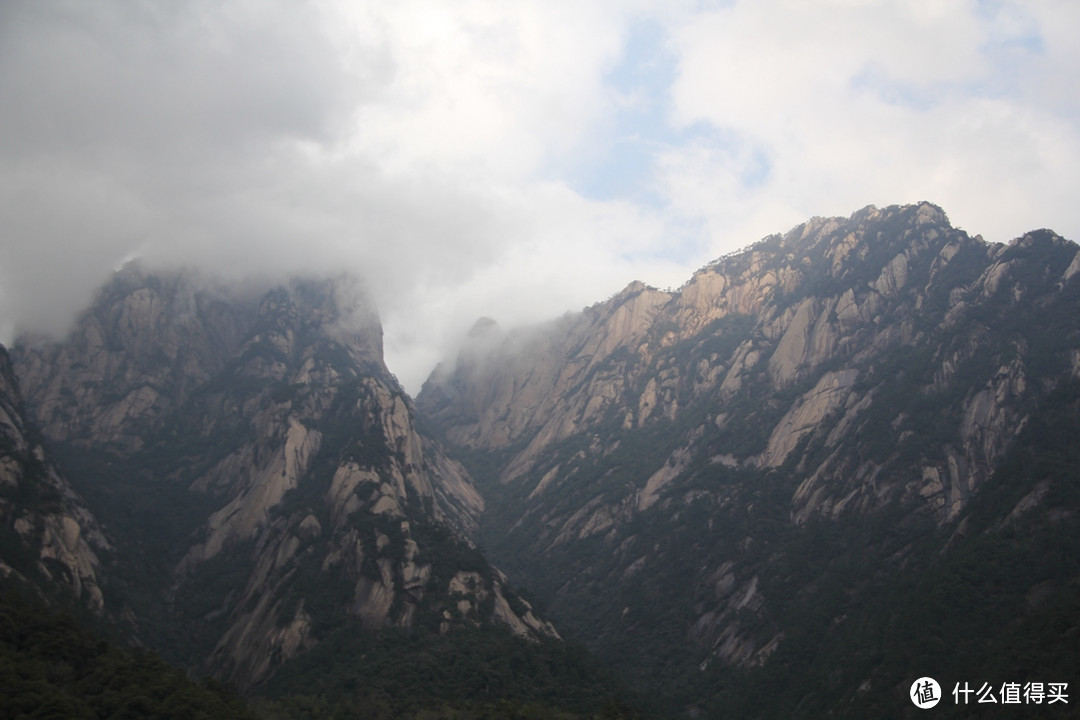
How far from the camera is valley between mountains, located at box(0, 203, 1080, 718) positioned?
104m

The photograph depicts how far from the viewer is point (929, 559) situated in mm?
118438

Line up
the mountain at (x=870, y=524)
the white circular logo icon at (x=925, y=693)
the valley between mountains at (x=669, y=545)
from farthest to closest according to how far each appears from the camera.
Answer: the valley between mountains at (x=669, y=545) < the mountain at (x=870, y=524) < the white circular logo icon at (x=925, y=693)

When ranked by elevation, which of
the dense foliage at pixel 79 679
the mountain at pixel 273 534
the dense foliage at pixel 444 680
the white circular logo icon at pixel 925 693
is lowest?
the dense foliage at pixel 79 679

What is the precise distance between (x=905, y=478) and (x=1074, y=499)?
110 ft

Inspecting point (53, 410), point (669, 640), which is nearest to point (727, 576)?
point (669, 640)

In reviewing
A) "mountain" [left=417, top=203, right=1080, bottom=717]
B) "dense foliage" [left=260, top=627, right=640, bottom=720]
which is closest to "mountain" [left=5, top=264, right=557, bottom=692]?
"dense foliage" [left=260, top=627, right=640, bottom=720]

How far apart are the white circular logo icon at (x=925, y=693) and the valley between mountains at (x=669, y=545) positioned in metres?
1.49

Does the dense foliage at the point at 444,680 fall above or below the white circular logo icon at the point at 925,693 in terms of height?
below

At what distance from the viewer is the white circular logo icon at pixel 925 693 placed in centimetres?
8888

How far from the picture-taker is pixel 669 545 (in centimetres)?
16938

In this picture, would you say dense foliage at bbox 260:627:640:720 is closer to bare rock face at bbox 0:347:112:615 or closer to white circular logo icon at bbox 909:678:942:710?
white circular logo icon at bbox 909:678:942:710

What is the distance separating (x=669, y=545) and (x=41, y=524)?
368 ft

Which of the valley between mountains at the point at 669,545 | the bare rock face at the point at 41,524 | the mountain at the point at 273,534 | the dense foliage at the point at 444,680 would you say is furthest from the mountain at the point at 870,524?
the bare rock face at the point at 41,524

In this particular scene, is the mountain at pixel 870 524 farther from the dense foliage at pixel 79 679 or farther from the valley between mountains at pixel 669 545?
the dense foliage at pixel 79 679
